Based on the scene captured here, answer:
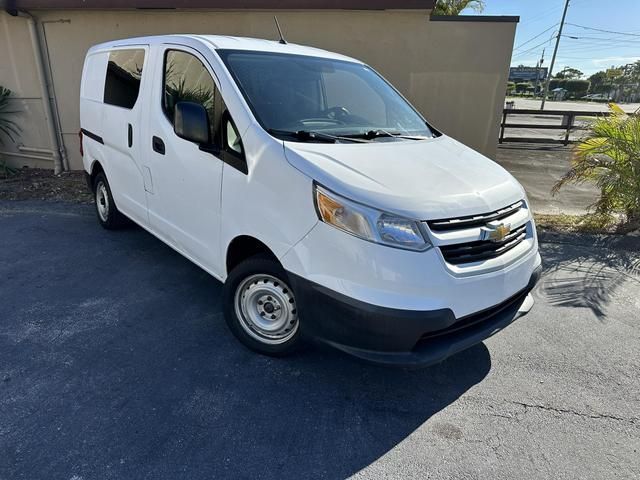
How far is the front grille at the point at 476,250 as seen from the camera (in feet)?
7.38

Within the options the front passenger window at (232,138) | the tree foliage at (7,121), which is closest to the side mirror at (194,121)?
the front passenger window at (232,138)

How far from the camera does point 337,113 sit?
319 centimetres

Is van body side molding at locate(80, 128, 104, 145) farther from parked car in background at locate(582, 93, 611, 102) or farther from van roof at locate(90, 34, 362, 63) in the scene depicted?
parked car in background at locate(582, 93, 611, 102)

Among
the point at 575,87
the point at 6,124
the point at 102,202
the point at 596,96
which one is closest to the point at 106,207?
the point at 102,202

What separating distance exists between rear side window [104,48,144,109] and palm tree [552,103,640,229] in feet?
17.2

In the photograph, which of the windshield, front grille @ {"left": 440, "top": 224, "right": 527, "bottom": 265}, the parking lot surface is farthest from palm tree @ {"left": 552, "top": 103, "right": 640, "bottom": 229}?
front grille @ {"left": 440, "top": 224, "right": 527, "bottom": 265}

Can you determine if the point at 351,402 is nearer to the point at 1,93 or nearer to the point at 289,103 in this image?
the point at 289,103

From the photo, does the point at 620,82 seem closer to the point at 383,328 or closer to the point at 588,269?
the point at 588,269

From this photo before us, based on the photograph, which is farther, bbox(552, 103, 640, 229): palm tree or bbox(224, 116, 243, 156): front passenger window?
bbox(552, 103, 640, 229): palm tree

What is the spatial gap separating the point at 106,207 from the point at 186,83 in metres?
2.47

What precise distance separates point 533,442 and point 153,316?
2709 millimetres

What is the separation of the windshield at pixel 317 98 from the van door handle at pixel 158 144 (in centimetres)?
88

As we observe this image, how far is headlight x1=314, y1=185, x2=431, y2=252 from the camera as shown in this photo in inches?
84.9

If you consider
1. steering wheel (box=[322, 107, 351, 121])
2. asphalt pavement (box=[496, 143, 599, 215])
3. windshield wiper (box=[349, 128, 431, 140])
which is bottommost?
asphalt pavement (box=[496, 143, 599, 215])
